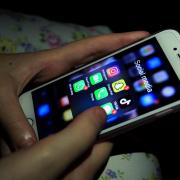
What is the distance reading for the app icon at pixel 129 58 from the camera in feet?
2.18

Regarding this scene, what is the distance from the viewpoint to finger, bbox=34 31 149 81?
2.34ft

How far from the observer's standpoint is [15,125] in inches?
22.4

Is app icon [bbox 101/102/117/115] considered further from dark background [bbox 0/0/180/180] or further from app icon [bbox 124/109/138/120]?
dark background [bbox 0/0/180/180]

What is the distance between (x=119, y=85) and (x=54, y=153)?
23 cm

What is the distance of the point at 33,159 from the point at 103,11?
0.91 metres

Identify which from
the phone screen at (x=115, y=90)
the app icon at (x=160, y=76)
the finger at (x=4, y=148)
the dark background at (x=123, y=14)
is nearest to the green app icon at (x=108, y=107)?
the phone screen at (x=115, y=90)

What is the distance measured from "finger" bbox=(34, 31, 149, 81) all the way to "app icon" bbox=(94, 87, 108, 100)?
0.12 metres

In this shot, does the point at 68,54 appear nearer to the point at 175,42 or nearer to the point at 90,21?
the point at 175,42

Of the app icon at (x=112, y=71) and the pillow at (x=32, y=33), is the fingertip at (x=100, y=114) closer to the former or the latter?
the app icon at (x=112, y=71)

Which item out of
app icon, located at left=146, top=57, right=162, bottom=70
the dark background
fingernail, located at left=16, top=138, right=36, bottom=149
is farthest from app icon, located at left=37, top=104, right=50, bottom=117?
the dark background

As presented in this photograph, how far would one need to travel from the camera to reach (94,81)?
67 centimetres

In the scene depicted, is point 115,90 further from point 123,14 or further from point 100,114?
point 123,14

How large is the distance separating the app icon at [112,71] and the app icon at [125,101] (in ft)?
0.21

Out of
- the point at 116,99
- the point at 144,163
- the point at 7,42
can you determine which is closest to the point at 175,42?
the point at 116,99
